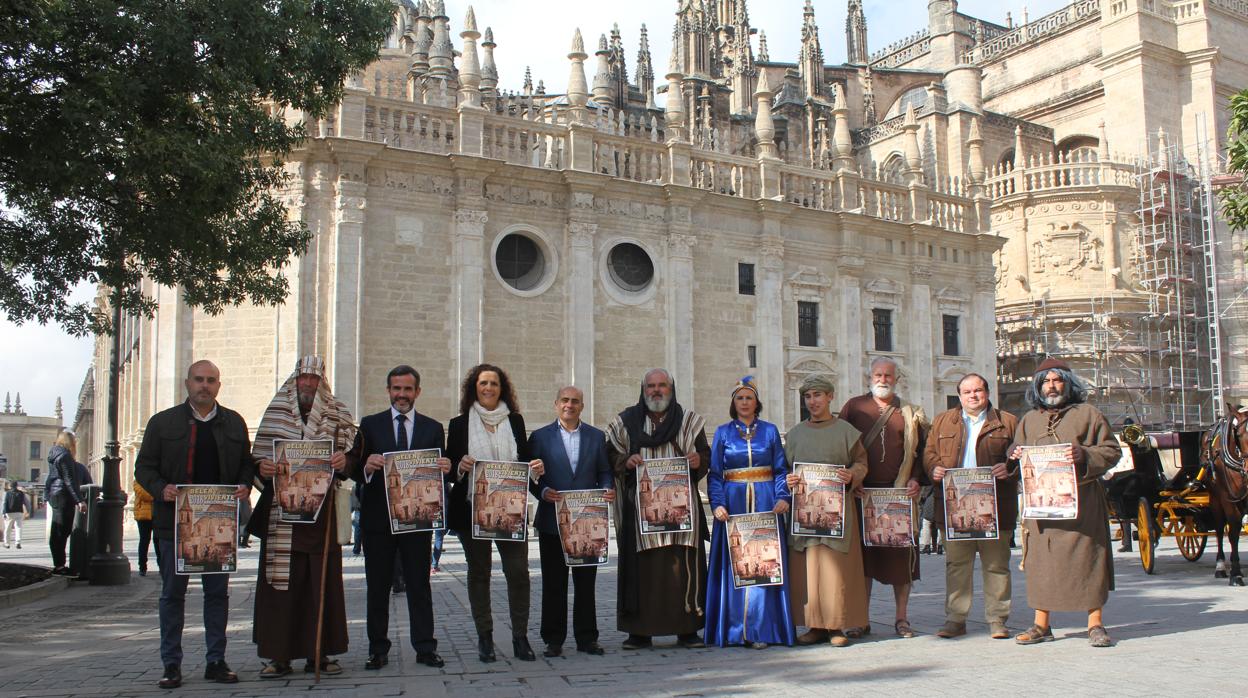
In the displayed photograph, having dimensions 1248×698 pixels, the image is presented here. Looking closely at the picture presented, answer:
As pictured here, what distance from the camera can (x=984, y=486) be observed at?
7508 mm

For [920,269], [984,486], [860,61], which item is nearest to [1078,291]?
[920,269]

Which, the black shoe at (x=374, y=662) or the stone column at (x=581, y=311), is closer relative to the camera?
the black shoe at (x=374, y=662)

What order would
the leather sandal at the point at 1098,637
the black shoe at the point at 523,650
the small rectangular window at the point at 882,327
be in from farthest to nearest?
1. the small rectangular window at the point at 882,327
2. the leather sandal at the point at 1098,637
3. the black shoe at the point at 523,650

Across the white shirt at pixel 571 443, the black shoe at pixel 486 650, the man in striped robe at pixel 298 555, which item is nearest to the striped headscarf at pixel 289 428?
the man in striped robe at pixel 298 555

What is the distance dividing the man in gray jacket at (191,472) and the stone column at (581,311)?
1600 centimetres

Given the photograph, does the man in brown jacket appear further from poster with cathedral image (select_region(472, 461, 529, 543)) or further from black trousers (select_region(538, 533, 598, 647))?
poster with cathedral image (select_region(472, 461, 529, 543))

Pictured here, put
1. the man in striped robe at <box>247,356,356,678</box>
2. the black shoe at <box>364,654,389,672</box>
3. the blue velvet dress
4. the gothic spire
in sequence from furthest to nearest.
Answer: the gothic spire, the blue velvet dress, the black shoe at <box>364,654,389,672</box>, the man in striped robe at <box>247,356,356,678</box>

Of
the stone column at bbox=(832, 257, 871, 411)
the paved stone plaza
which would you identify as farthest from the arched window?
the paved stone plaza

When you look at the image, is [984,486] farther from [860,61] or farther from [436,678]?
[860,61]

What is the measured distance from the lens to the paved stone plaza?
5.85m

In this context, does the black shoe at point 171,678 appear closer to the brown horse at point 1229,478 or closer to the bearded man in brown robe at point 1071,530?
the bearded man in brown robe at point 1071,530

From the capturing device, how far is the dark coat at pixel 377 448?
6.71m

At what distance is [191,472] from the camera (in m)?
6.40

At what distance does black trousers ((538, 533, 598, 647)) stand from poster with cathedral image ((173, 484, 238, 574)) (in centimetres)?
199
